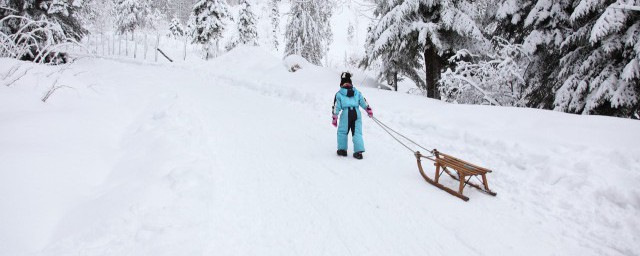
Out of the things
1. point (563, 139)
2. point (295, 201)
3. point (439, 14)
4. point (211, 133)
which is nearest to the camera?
point (295, 201)

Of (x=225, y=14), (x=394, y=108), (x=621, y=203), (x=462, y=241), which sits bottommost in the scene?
(x=462, y=241)

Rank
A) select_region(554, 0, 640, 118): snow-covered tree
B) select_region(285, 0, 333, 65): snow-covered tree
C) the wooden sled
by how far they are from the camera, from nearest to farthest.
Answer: the wooden sled, select_region(554, 0, 640, 118): snow-covered tree, select_region(285, 0, 333, 65): snow-covered tree

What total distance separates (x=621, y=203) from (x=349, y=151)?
4.06 metres

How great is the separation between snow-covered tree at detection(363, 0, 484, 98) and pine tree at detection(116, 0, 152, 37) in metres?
37.1

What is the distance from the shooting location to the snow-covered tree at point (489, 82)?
9.24 m

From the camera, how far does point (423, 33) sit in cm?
1013

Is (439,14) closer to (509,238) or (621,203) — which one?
(621,203)

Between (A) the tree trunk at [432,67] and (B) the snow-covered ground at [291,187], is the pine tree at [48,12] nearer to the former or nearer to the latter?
(B) the snow-covered ground at [291,187]

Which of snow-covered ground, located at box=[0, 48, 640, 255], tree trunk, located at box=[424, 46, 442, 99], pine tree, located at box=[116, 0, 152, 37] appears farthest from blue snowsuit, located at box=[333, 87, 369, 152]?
pine tree, located at box=[116, 0, 152, 37]

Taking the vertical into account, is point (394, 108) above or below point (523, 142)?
above

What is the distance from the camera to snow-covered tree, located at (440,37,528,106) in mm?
9242

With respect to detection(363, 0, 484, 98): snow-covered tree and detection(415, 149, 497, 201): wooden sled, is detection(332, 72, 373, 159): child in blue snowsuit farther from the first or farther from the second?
detection(363, 0, 484, 98): snow-covered tree

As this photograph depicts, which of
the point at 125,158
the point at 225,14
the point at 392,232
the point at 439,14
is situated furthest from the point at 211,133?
the point at 225,14

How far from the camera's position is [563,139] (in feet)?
18.2
